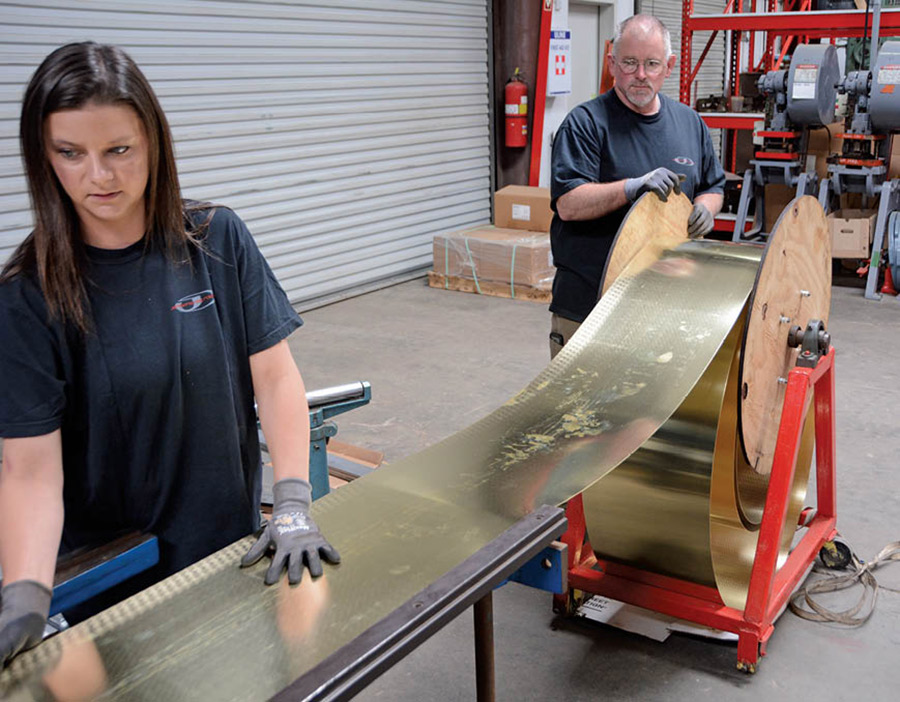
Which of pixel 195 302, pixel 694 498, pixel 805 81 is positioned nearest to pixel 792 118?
pixel 805 81

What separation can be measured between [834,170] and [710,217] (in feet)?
14.3

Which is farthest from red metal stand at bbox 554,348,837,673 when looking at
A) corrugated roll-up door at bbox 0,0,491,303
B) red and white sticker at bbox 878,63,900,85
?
red and white sticker at bbox 878,63,900,85

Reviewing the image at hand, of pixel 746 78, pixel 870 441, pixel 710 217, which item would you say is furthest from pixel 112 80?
pixel 746 78

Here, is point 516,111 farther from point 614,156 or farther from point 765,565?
point 765,565

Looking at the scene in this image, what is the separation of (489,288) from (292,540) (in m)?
5.35

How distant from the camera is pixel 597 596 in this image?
2838mm

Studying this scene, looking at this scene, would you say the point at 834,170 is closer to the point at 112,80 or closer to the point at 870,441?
the point at 870,441

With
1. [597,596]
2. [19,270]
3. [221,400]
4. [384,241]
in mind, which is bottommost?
[597,596]

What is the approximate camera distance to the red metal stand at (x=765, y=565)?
7.80 feet

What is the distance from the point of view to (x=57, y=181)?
52.5 inches

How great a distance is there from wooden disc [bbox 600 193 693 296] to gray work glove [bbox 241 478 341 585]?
1.27 meters

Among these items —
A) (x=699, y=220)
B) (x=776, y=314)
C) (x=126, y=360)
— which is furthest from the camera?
(x=699, y=220)

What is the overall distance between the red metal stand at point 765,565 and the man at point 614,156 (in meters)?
0.70

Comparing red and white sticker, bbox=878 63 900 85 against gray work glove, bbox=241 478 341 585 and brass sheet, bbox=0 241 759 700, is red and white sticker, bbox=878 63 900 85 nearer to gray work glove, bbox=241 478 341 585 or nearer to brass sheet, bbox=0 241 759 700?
brass sheet, bbox=0 241 759 700
